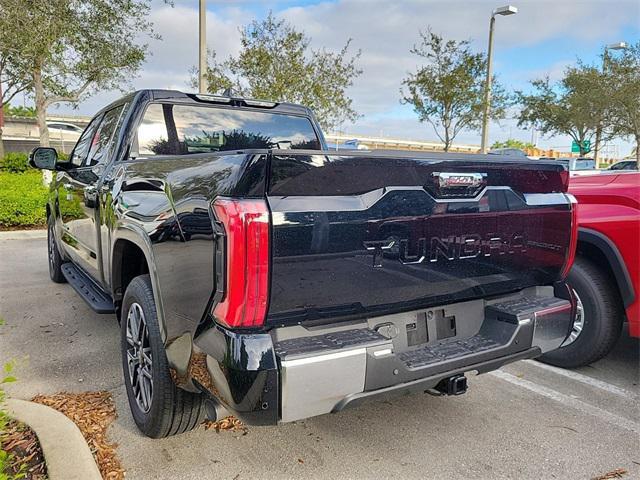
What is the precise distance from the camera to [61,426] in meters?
2.74

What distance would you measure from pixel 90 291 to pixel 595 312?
385 cm

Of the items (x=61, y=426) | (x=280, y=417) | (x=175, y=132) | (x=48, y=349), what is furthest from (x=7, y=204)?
(x=280, y=417)

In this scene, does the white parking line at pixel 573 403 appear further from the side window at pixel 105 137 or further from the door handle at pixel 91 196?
the side window at pixel 105 137

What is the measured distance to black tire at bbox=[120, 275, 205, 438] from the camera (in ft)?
8.20

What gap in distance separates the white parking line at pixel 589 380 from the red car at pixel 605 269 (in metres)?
0.08

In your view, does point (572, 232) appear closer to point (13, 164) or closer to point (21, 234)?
point (21, 234)

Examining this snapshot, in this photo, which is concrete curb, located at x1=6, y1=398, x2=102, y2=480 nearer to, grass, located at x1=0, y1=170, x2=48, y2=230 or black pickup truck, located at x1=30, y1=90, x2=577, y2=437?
black pickup truck, located at x1=30, y1=90, x2=577, y2=437

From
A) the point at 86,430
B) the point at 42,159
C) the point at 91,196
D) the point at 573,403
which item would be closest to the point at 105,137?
the point at 91,196

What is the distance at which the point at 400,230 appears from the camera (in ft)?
7.12

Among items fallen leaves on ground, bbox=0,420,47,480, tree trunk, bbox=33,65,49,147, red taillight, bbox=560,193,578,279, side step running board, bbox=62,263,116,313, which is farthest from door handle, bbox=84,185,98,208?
tree trunk, bbox=33,65,49,147

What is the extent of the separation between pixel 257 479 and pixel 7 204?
8.84 m

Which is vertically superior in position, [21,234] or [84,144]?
[84,144]

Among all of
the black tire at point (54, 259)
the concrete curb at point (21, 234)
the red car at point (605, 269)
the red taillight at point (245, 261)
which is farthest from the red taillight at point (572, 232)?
the concrete curb at point (21, 234)

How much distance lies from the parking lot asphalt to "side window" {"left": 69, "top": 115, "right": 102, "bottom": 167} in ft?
5.88
